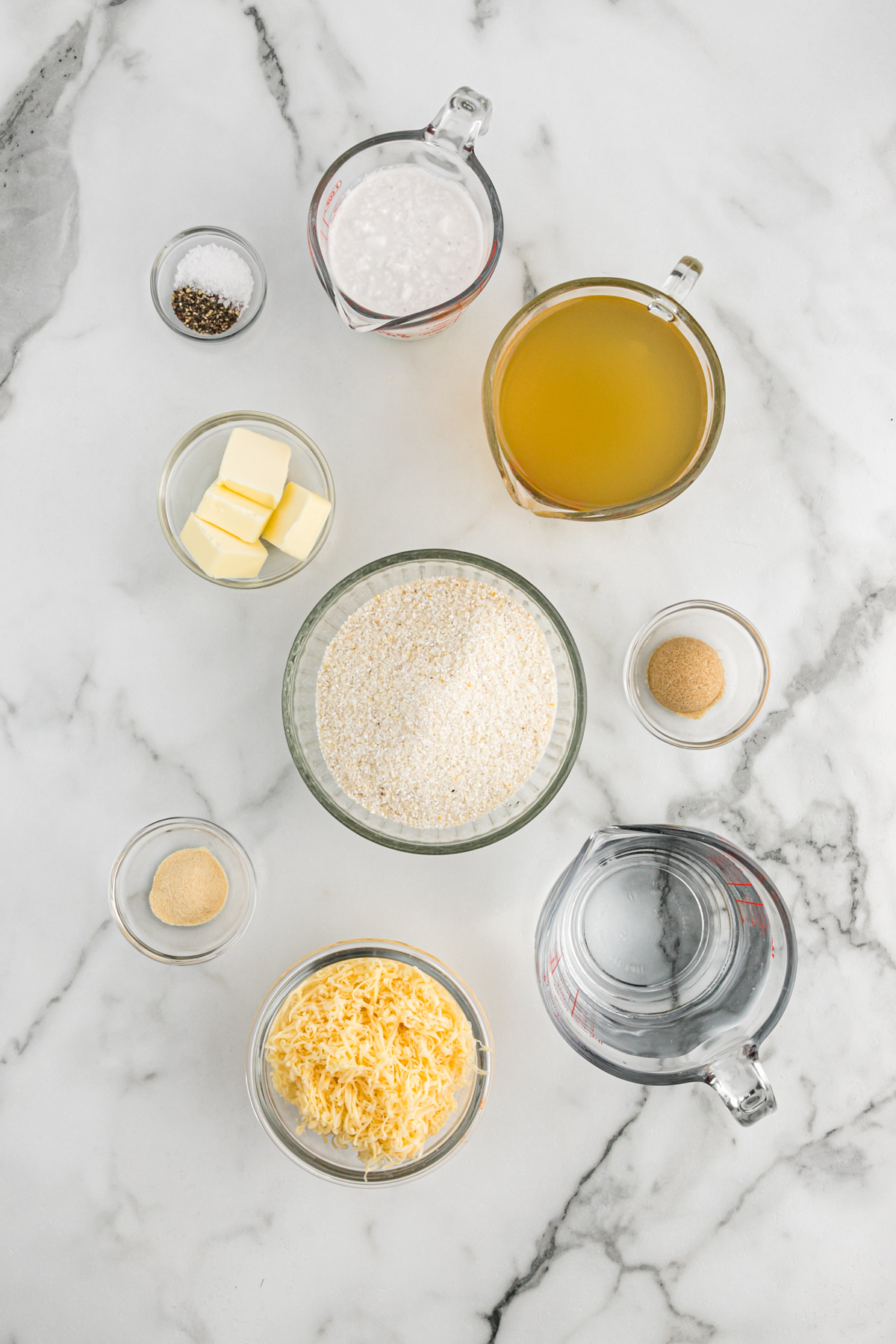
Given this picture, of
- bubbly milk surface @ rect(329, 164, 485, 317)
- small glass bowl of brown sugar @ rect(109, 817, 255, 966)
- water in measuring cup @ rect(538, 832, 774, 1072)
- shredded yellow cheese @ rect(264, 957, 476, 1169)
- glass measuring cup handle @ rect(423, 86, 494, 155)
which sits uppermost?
glass measuring cup handle @ rect(423, 86, 494, 155)

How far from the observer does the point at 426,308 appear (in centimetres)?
131

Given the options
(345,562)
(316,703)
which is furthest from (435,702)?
(345,562)

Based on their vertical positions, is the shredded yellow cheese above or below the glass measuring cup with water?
below

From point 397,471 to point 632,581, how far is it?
0.45 m

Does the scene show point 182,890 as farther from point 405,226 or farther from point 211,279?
point 405,226

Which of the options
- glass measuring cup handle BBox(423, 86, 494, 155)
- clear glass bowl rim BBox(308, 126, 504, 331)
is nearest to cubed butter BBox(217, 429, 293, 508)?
clear glass bowl rim BBox(308, 126, 504, 331)

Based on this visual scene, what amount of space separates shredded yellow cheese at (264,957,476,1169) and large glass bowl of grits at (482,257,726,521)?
2.58 feet

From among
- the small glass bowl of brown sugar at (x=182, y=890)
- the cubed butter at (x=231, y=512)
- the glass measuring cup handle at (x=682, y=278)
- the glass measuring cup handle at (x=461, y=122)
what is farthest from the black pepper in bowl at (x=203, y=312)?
the small glass bowl of brown sugar at (x=182, y=890)

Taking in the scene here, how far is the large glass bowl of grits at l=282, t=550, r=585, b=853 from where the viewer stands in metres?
1.33

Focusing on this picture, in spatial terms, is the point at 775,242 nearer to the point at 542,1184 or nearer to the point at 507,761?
the point at 507,761

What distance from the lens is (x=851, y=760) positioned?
150cm

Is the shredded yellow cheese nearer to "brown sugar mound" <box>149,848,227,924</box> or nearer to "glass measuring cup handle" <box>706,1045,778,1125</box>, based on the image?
"brown sugar mound" <box>149,848,227,924</box>

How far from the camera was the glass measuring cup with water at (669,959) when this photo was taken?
1203 mm

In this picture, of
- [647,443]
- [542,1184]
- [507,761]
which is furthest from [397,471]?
[542,1184]
